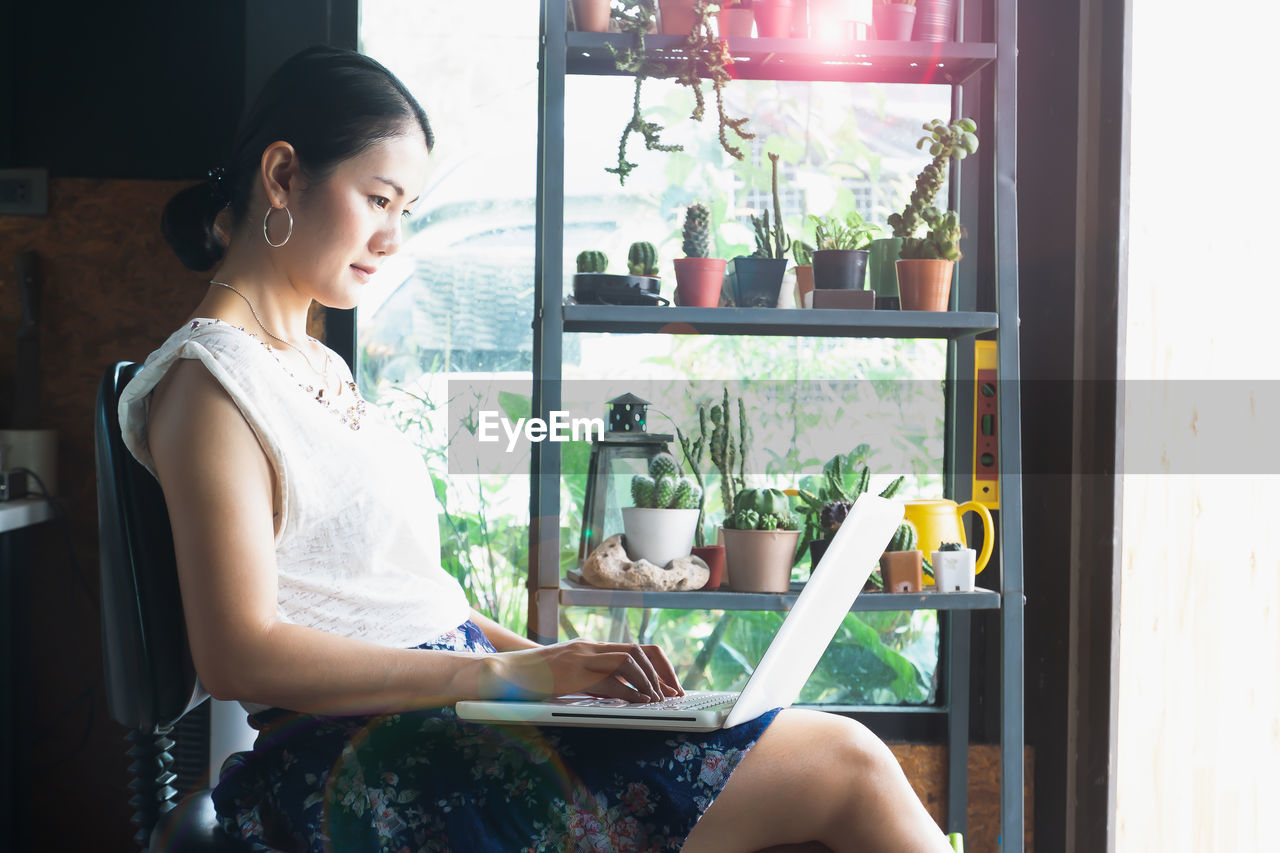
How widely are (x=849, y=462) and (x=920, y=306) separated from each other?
1.53 ft

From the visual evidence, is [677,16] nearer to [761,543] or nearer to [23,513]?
[761,543]

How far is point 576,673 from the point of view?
967mm

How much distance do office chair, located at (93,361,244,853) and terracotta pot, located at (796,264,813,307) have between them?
1.16 metres

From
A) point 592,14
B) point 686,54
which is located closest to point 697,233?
point 686,54

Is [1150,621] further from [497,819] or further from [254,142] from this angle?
[254,142]

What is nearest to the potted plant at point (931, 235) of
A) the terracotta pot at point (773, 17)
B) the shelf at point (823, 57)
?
the shelf at point (823, 57)

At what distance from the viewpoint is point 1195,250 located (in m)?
1.89

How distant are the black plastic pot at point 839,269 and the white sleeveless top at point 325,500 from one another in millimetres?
Result: 872

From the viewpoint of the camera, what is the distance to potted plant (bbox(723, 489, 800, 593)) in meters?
1.69

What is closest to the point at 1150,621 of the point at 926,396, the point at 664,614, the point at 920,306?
the point at 926,396

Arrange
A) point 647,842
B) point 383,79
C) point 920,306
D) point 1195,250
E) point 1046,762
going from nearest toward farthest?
point 647,842
point 383,79
point 920,306
point 1195,250
point 1046,762

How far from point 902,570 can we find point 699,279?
0.59 m

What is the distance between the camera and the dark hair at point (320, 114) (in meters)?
1.16

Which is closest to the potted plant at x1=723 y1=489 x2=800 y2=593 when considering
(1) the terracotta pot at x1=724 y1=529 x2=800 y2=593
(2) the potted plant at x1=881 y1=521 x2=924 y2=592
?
(1) the terracotta pot at x1=724 y1=529 x2=800 y2=593
